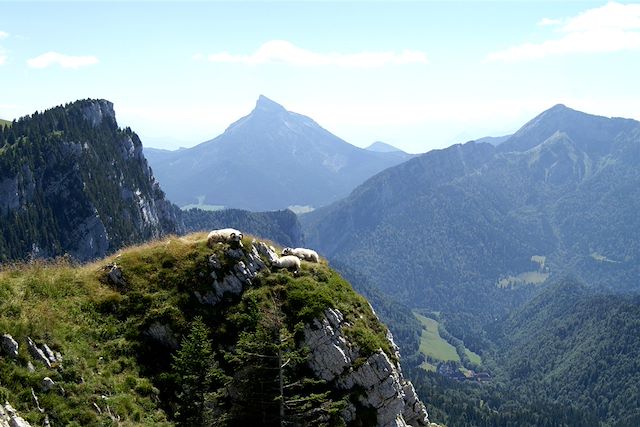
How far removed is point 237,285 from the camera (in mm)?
38125

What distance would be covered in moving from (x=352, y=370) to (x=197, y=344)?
11.2 meters

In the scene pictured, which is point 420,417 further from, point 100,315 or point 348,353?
point 100,315

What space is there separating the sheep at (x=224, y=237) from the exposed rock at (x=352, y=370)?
940 cm

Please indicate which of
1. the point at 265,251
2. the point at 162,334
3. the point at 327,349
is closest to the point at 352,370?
the point at 327,349

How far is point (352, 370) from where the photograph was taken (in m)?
34.7

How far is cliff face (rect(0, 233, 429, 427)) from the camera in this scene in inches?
1091

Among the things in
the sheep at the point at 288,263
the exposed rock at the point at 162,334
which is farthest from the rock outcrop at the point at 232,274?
the exposed rock at the point at 162,334

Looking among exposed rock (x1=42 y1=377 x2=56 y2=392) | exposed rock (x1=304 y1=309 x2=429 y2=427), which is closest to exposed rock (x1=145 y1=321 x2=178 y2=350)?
exposed rock (x1=42 y1=377 x2=56 y2=392)

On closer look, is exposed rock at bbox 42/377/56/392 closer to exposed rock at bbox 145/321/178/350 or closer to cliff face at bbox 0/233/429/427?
cliff face at bbox 0/233/429/427

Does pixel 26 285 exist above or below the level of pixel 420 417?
above

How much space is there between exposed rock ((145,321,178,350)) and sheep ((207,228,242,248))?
7969mm

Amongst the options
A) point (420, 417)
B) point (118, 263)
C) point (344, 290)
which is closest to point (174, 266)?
point (118, 263)

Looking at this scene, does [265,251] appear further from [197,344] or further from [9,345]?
[9,345]

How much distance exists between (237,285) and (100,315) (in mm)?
9587
